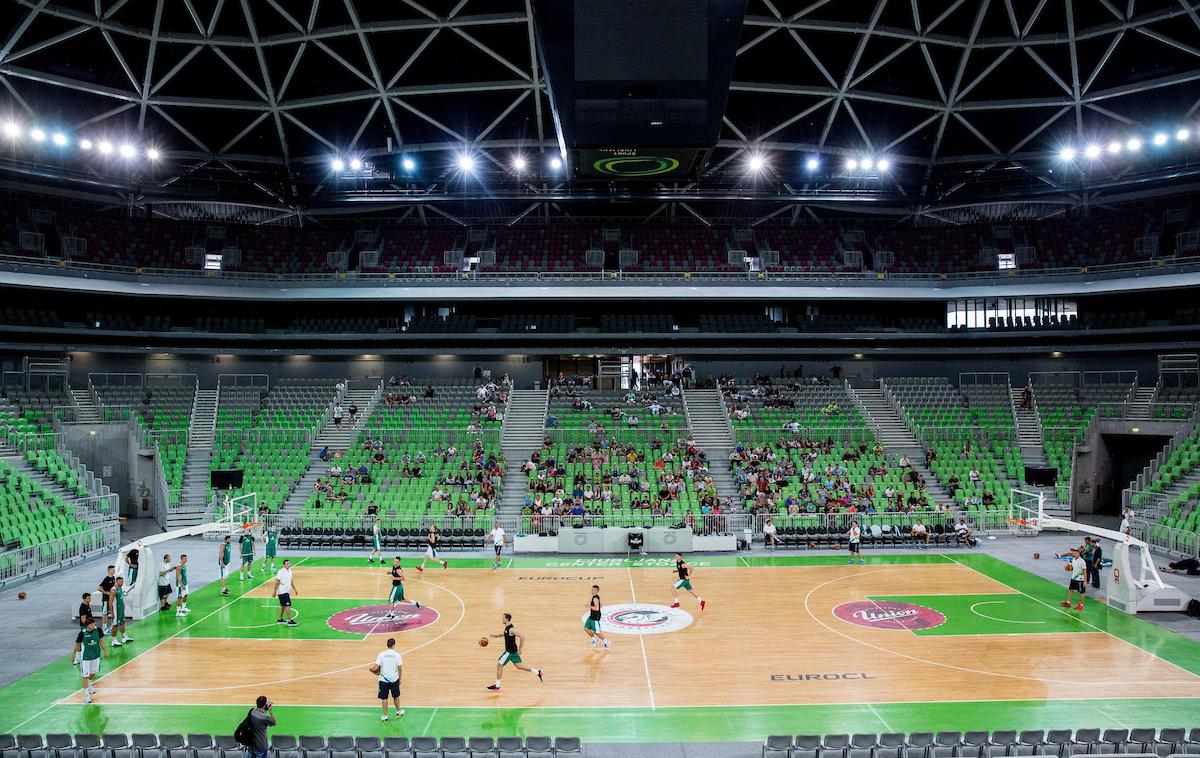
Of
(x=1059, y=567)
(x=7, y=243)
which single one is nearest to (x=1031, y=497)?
(x=1059, y=567)

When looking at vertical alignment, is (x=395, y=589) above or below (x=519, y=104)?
below

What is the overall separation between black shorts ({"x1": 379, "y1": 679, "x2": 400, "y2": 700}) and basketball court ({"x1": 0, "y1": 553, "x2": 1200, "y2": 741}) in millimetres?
563

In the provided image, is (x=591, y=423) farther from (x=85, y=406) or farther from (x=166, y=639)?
(x=85, y=406)

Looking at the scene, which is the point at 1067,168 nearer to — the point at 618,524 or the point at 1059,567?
the point at 1059,567

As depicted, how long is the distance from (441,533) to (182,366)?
2682 centimetres

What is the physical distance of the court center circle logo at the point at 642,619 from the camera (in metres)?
21.1

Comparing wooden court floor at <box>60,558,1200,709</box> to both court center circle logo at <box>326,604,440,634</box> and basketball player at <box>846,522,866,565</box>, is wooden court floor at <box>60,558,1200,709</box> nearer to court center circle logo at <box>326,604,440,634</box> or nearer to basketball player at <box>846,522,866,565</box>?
court center circle logo at <box>326,604,440,634</box>

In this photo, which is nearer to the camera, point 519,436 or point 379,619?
point 379,619

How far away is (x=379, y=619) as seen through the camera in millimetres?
22047

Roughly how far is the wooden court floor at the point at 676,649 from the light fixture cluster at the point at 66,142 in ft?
84.0

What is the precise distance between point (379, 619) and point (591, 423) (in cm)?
2057

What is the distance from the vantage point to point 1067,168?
43.3 metres

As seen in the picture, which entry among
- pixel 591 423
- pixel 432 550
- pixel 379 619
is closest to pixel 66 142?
pixel 432 550

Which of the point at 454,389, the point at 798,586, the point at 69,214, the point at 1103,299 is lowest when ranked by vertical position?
the point at 798,586
